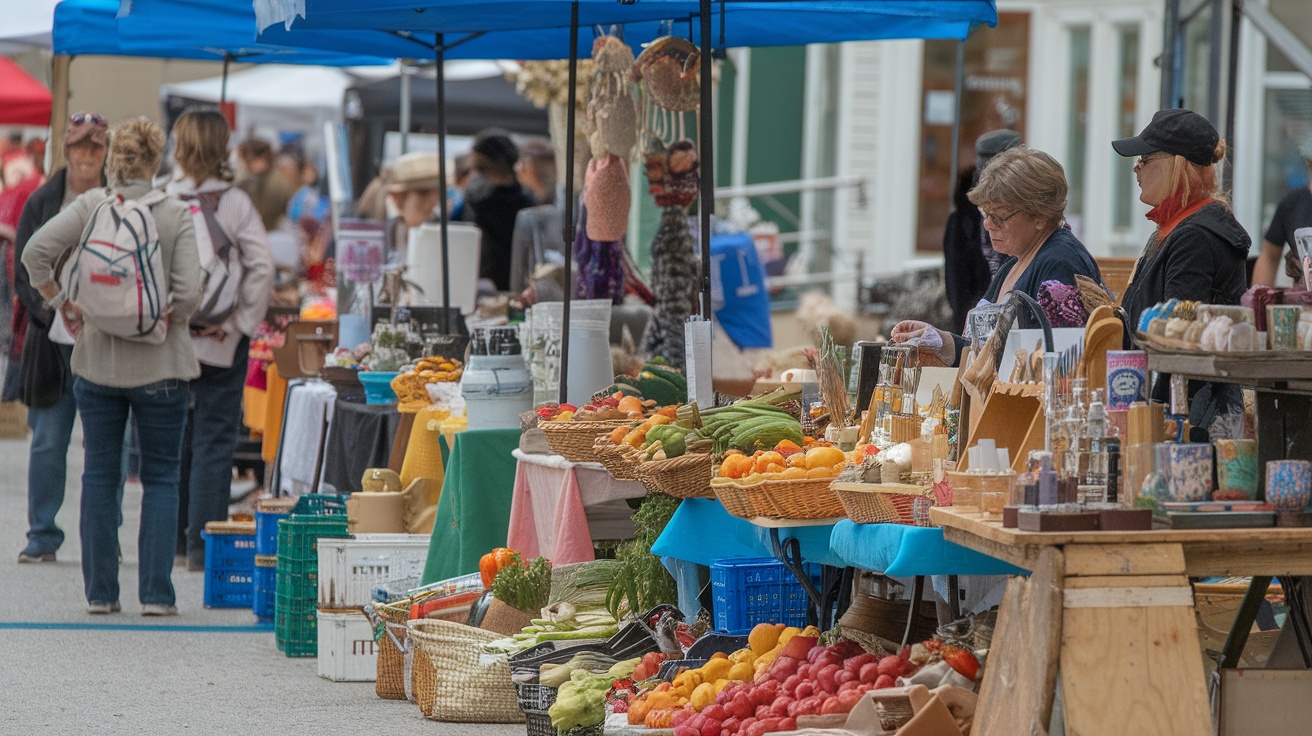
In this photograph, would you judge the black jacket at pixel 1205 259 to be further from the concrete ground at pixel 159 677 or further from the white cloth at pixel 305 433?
the white cloth at pixel 305 433

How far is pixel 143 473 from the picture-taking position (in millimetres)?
7637

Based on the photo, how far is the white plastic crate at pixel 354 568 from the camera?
267 inches

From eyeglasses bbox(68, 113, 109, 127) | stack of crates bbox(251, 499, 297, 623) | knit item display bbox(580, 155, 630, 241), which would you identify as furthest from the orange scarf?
eyeglasses bbox(68, 113, 109, 127)

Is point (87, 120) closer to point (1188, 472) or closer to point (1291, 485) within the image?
point (1188, 472)

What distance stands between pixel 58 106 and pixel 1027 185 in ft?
26.8

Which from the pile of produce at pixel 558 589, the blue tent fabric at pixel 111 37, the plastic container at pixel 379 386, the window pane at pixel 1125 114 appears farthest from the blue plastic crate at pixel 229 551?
the window pane at pixel 1125 114

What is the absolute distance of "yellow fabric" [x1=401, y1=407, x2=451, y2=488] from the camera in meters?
7.49

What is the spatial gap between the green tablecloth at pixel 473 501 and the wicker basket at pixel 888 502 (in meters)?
2.57

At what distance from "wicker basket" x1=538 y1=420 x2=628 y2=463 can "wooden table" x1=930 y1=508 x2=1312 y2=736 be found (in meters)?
2.46

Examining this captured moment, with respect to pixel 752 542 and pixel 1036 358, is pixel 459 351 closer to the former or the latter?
pixel 752 542

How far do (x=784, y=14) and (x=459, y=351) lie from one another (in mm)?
2130

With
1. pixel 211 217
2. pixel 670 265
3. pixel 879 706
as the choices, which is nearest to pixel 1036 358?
pixel 879 706

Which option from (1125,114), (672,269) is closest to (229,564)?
(672,269)

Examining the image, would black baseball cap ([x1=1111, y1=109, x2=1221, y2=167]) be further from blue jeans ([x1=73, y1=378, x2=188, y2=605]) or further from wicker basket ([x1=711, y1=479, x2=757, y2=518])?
blue jeans ([x1=73, y1=378, x2=188, y2=605])
